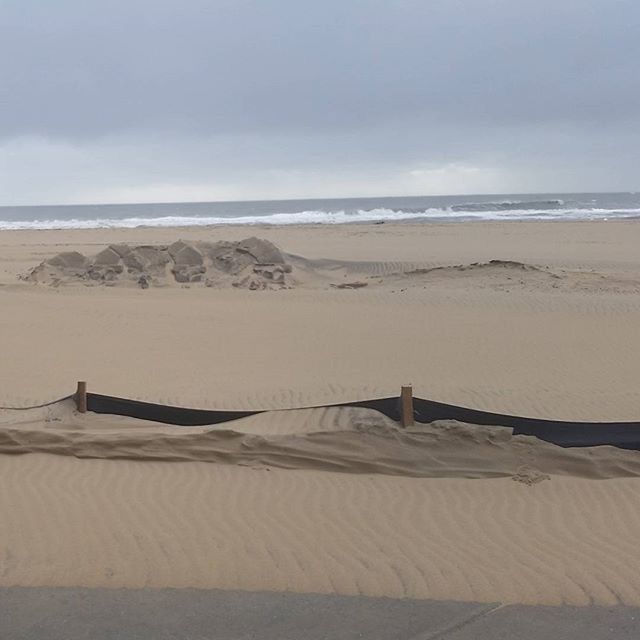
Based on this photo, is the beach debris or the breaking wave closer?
the beach debris

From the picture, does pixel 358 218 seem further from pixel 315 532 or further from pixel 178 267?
pixel 315 532

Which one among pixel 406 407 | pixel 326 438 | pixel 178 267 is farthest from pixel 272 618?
pixel 178 267

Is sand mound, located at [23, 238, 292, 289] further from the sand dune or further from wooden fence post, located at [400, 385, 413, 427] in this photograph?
the sand dune

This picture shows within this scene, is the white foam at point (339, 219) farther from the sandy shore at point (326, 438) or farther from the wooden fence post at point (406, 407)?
the wooden fence post at point (406, 407)

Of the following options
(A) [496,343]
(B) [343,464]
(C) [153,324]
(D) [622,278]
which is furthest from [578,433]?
(D) [622,278]

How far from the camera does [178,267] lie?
18547 millimetres

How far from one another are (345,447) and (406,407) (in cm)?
61

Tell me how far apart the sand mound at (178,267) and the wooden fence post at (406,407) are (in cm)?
1149

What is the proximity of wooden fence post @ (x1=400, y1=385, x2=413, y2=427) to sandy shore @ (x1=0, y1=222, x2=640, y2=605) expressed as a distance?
417 mm

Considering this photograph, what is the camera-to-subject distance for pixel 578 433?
6020 mm

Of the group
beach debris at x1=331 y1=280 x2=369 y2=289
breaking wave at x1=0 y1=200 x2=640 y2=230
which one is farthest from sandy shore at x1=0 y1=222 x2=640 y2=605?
breaking wave at x1=0 y1=200 x2=640 y2=230

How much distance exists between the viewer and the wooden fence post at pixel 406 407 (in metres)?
6.13

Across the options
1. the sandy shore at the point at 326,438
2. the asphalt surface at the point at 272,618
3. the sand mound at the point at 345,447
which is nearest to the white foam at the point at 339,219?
the sandy shore at the point at 326,438

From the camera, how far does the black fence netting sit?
600 centimetres
